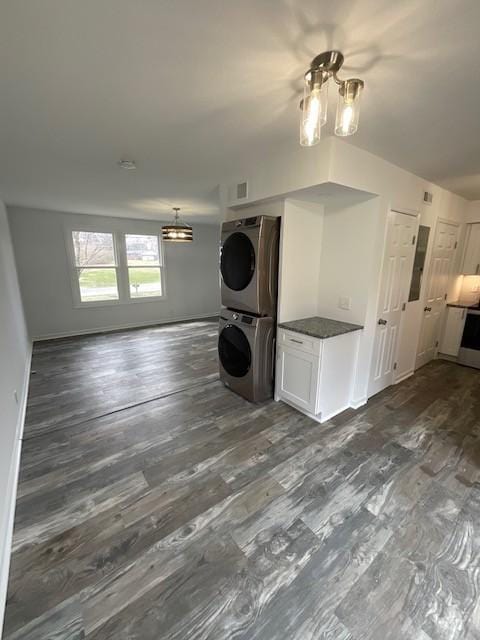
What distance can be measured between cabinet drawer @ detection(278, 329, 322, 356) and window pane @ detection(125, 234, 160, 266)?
445 centimetres

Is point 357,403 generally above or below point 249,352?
below

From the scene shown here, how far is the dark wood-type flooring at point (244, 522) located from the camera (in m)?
1.18

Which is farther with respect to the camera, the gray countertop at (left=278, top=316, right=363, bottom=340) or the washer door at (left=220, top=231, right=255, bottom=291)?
the washer door at (left=220, top=231, right=255, bottom=291)

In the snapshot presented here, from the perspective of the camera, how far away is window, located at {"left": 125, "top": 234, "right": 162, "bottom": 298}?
5887 mm

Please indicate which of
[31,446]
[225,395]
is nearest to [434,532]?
[225,395]

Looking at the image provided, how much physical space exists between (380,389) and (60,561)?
10.5ft

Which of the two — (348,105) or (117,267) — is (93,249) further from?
(348,105)

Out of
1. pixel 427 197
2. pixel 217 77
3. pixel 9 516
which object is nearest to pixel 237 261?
pixel 217 77

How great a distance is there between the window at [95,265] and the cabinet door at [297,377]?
14.8ft

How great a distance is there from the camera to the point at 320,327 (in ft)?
8.59

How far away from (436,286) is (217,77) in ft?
12.5

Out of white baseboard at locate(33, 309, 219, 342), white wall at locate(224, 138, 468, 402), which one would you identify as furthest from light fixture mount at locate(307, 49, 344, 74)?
white baseboard at locate(33, 309, 219, 342)

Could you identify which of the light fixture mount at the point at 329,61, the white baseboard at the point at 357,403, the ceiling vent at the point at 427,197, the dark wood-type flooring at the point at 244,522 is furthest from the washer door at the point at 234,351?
the ceiling vent at the point at 427,197

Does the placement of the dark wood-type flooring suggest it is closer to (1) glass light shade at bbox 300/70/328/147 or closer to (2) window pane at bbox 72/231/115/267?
(1) glass light shade at bbox 300/70/328/147
